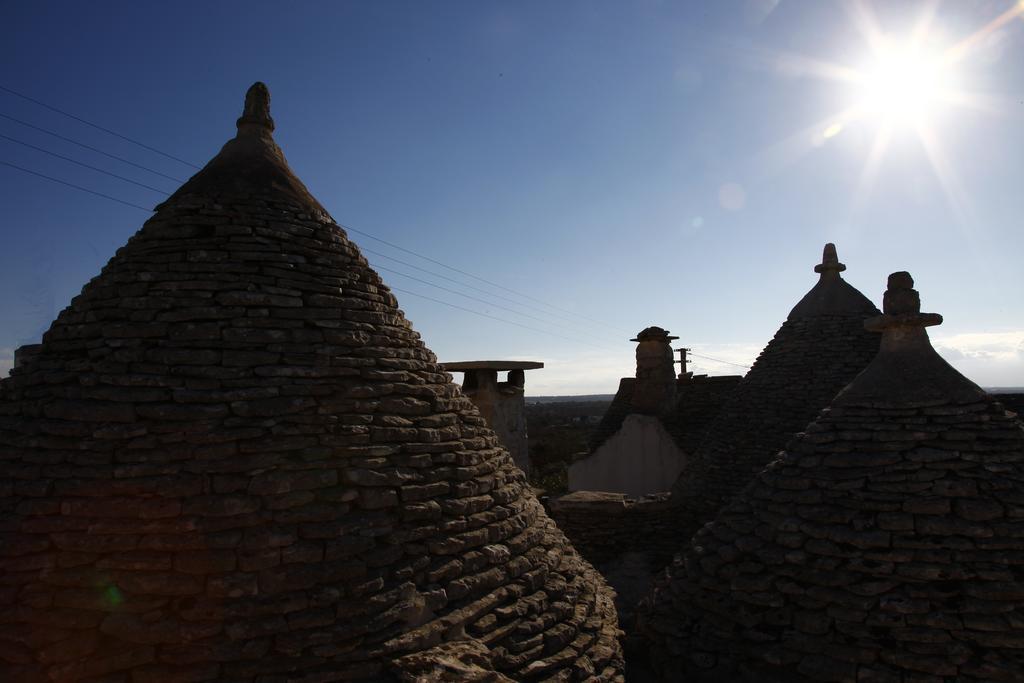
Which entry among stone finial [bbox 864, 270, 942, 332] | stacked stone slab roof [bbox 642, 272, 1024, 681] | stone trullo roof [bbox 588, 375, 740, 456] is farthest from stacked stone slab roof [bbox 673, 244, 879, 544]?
stone trullo roof [bbox 588, 375, 740, 456]

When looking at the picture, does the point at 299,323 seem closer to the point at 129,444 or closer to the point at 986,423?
the point at 129,444

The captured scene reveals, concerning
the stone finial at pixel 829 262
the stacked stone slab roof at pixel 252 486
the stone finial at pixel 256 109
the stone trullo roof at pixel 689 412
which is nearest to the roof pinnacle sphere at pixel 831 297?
the stone finial at pixel 829 262

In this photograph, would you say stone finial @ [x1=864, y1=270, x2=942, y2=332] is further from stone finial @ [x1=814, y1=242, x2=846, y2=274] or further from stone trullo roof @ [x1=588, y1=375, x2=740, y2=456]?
stone trullo roof @ [x1=588, y1=375, x2=740, y2=456]

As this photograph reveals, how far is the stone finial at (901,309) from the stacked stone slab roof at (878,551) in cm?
2

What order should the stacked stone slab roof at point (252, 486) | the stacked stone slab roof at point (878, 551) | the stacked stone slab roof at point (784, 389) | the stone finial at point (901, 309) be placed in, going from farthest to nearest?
the stacked stone slab roof at point (784, 389)
the stone finial at point (901, 309)
the stacked stone slab roof at point (878, 551)
the stacked stone slab roof at point (252, 486)

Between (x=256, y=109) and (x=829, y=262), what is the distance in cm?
946

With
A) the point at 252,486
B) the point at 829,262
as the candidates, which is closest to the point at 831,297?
the point at 829,262

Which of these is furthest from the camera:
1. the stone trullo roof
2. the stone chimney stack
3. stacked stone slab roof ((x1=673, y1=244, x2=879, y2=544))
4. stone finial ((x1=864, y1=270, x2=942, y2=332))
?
the stone chimney stack

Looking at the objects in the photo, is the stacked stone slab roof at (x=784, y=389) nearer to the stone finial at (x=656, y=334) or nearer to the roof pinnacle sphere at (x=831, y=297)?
the roof pinnacle sphere at (x=831, y=297)

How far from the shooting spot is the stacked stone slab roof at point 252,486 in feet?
12.0

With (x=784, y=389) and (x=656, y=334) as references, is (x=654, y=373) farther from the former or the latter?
(x=784, y=389)

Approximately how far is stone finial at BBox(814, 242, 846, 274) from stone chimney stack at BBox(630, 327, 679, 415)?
5.69 metres

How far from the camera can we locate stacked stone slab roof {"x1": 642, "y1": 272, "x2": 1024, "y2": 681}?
504 centimetres

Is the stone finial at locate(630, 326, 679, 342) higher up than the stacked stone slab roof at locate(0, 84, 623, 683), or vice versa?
the stone finial at locate(630, 326, 679, 342)
